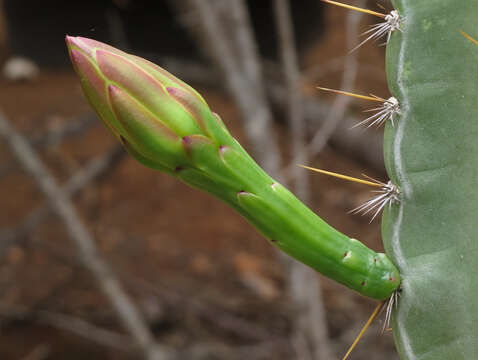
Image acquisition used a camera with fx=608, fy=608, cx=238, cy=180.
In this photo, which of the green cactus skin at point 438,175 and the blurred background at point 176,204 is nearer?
the green cactus skin at point 438,175

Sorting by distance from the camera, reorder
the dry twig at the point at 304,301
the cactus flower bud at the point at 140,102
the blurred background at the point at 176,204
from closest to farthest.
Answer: the cactus flower bud at the point at 140,102
the dry twig at the point at 304,301
the blurred background at the point at 176,204

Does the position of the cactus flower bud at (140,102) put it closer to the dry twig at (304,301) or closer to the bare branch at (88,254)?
the dry twig at (304,301)

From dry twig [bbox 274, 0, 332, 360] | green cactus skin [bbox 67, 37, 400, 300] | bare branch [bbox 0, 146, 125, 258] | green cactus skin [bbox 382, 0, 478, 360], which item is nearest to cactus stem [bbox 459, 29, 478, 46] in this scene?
green cactus skin [bbox 382, 0, 478, 360]

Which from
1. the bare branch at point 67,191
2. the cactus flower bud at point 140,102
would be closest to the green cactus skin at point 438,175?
the cactus flower bud at point 140,102

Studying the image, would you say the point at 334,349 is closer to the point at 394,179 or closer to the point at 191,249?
the point at 191,249

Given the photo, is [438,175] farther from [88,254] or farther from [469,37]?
[88,254]

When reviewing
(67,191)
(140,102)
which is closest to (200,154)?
(140,102)
